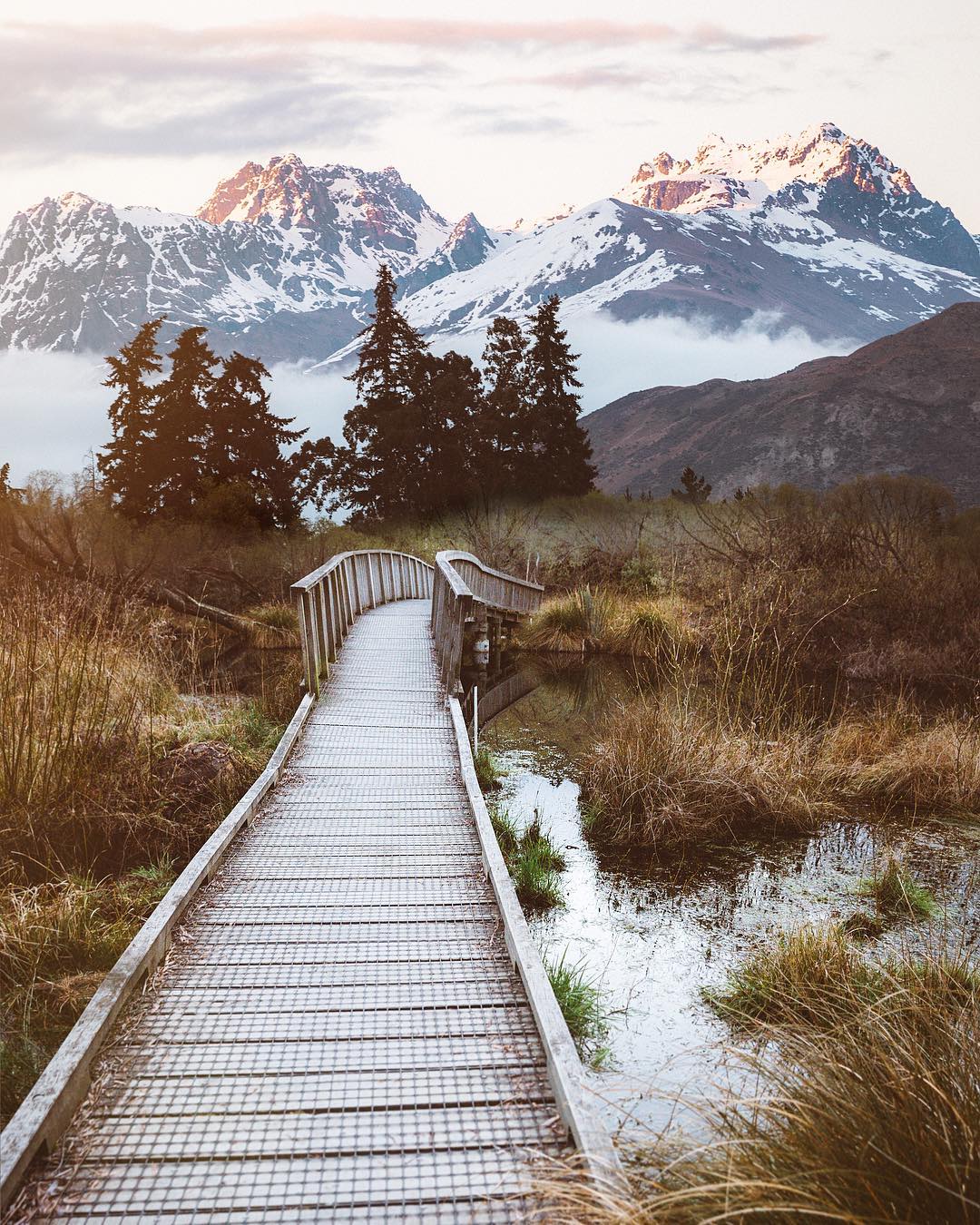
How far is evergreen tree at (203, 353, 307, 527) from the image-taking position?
2662 centimetres

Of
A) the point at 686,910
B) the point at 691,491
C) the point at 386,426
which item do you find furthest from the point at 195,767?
the point at 691,491

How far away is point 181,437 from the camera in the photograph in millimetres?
27000

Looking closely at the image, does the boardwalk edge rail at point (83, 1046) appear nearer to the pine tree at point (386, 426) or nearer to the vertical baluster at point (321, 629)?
the vertical baluster at point (321, 629)

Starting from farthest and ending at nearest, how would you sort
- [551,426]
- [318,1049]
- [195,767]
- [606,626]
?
1. [551,426]
2. [606,626]
3. [195,767]
4. [318,1049]

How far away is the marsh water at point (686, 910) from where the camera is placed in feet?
14.9

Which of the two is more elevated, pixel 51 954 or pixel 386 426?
pixel 386 426

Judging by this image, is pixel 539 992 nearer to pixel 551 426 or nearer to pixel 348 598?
pixel 348 598

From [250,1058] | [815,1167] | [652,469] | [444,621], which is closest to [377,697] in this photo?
[444,621]

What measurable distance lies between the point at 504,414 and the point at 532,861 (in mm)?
28095

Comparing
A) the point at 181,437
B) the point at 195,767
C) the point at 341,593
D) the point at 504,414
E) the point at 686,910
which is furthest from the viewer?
the point at 504,414

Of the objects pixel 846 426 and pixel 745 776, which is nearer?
pixel 745 776

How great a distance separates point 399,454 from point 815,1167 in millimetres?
30348

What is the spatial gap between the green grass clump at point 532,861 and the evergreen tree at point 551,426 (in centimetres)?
2585

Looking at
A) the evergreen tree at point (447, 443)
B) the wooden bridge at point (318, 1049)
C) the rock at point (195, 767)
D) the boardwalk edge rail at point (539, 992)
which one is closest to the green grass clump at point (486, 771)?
the boardwalk edge rail at point (539, 992)
